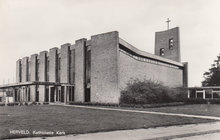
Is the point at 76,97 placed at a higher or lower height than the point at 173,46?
lower

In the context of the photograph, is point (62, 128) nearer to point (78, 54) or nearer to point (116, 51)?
point (116, 51)

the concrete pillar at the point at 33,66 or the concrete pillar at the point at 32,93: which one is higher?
the concrete pillar at the point at 33,66

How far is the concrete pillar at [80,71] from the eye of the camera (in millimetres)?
42344

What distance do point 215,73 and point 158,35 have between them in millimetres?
22881

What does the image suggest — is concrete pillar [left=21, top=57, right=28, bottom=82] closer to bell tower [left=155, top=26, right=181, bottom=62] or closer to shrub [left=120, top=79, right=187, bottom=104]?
bell tower [left=155, top=26, right=181, bottom=62]

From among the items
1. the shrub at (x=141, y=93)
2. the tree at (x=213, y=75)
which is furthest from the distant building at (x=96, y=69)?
the tree at (x=213, y=75)

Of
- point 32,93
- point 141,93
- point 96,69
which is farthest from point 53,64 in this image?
point 141,93

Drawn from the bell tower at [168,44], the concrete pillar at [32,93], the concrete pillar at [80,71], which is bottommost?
the concrete pillar at [32,93]

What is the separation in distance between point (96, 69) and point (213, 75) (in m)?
46.5

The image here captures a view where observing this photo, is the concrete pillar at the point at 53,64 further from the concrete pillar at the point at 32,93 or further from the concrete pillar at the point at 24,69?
the concrete pillar at the point at 24,69

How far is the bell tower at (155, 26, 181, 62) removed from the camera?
192 ft

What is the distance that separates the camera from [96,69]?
3912cm

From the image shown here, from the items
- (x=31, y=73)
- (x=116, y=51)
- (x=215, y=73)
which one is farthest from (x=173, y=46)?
(x=31, y=73)

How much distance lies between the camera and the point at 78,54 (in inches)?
1732
